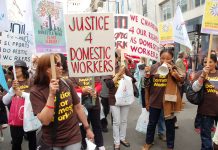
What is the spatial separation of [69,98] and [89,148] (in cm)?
63

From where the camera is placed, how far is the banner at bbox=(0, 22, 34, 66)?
4.49 meters

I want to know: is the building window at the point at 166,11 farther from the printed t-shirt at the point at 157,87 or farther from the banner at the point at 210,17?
the banner at the point at 210,17

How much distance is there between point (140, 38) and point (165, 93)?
3.22 ft

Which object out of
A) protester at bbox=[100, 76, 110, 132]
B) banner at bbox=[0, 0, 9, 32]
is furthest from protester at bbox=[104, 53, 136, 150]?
banner at bbox=[0, 0, 9, 32]

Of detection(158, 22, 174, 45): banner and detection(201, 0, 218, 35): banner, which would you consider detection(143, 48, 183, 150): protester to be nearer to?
detection(201, 0, 218, 35): banner

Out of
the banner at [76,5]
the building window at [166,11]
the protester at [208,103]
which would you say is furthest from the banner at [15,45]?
the building window at [166,11]

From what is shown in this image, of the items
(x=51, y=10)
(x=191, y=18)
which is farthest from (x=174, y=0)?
(x=51, y=10)

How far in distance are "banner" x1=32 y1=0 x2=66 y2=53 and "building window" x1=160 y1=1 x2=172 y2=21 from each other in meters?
21.9

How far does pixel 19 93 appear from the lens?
4422 millimetres

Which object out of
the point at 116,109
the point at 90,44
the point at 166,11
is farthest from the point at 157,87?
the point at 166,11

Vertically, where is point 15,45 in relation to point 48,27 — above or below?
below

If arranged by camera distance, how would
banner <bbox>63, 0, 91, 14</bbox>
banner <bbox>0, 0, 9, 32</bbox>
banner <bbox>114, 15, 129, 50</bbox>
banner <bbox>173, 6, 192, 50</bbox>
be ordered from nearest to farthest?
banner <bbox>0, 0, 9, 32</bbox>, banner <bbox>114, 15, 129, 50</bbox>, banner <bbox>173, 6, 192, 50</bbox>, banner <bbox>63, 0, 91, 14</bbox>

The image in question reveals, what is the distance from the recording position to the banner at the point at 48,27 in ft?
10.9

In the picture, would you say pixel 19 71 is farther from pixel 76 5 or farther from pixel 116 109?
pixel 76 5
